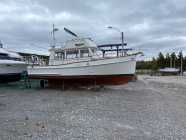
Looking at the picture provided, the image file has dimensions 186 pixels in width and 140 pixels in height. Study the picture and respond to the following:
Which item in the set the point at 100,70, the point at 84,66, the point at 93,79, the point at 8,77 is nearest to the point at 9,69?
the point at 8,77

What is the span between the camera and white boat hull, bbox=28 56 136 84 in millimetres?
12844

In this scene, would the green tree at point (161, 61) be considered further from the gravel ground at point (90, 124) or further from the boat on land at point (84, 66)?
the gravel ground at point (90, 124)

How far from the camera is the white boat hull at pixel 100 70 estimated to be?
42.1ft

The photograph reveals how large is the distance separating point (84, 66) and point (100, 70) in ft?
3.42

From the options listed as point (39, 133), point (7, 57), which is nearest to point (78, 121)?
point (39, 133)

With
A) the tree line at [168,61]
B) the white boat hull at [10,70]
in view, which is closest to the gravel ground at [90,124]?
the white boat hull at [10,70]

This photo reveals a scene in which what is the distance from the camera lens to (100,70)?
12938 mm

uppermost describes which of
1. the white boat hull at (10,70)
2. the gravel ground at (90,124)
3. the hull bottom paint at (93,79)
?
the white boat hull at (10,70)

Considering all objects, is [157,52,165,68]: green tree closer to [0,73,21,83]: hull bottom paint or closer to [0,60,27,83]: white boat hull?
[0,60,27,83]: white boat hull

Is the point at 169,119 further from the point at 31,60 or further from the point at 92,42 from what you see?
the point at 31,60

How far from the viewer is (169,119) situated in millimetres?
6566

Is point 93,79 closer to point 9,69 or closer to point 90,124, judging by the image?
point 9,69

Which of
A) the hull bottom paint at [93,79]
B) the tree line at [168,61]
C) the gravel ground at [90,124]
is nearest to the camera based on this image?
the gravel ground at [90,124]

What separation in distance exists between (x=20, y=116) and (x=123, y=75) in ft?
25.9
